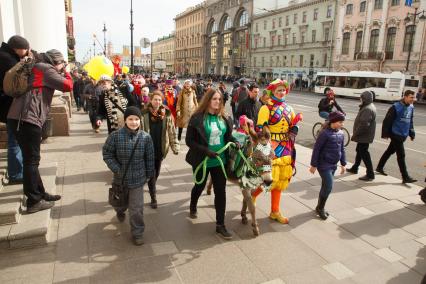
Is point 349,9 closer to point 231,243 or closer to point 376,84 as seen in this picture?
point 376,84

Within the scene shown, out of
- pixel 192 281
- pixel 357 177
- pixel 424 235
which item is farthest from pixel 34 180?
pixel 357 177

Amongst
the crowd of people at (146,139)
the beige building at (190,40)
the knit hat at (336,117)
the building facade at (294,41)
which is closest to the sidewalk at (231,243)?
the crowd of people at (146,139)

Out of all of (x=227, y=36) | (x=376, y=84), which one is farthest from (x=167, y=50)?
(x=376, y=84)

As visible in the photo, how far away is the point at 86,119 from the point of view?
1384cm

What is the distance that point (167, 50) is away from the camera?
427ft

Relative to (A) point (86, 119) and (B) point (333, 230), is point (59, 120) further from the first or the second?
(B) point (333, 230)

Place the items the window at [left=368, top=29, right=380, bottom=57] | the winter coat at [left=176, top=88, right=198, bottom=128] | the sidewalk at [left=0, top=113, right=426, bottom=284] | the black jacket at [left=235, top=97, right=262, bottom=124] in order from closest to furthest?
the sidewalk at [left=0, top=113, right=426, bottom=284] < the black jacket at [left=235, top=97, right=262, bottom=124] < the winter coat at [left=176, top=88, right=198, bottom=128] < the window at [left=368, top=29, right=380, bottom=57]

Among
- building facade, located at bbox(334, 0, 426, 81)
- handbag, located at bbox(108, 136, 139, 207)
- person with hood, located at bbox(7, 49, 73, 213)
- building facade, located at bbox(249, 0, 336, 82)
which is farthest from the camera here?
building facade, located at bbox(249, 0, 336, 82)

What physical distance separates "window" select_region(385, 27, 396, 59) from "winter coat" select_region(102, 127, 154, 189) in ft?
A: 134

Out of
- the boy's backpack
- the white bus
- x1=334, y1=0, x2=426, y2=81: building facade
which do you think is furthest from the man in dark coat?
x1=334, y1=0, x2=426, y2=81: building facade

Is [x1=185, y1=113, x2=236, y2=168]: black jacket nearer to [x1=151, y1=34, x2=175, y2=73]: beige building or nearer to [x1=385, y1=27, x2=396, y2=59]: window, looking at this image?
[x1=385, y1=27, x2=396, y2=59]: window

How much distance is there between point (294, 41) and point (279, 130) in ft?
182

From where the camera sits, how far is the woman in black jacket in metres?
4.02

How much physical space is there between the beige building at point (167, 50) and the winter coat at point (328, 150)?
111 meters
